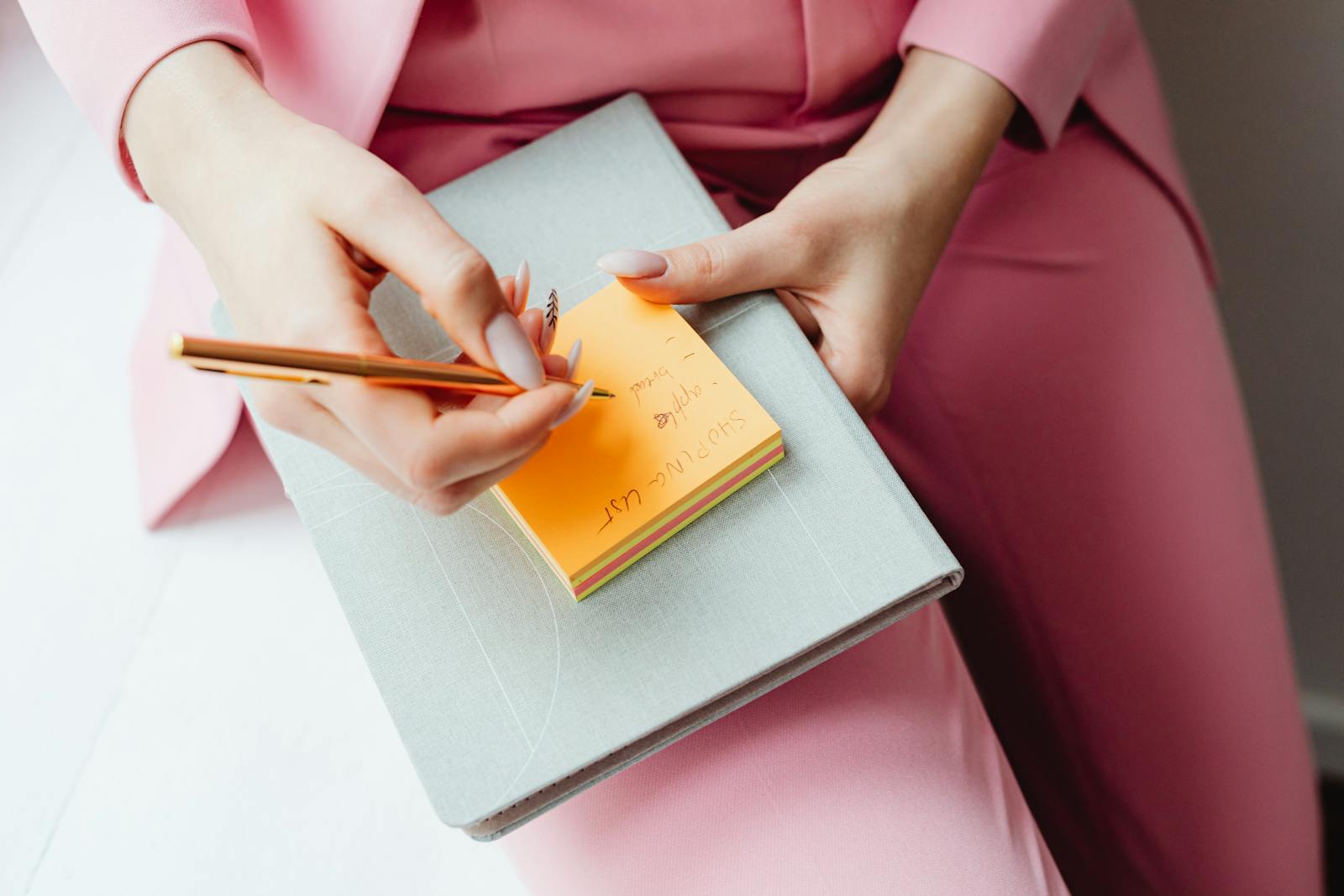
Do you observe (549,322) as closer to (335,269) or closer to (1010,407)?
(335,269)

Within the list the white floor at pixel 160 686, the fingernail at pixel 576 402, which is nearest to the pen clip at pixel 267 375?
the fingernail at pixel 576 402

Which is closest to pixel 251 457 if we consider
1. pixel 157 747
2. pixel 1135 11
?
pixel 157 747

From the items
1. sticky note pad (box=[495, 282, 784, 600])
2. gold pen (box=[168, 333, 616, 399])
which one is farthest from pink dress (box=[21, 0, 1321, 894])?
gold pen (box=[168, 333, 616, 399])

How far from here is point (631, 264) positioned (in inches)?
20.5

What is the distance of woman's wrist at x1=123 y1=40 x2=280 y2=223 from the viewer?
0.55 metres

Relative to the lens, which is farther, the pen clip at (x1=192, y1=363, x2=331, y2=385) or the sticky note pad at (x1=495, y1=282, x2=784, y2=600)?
the sticky note pad at (x1=495, y1=282, x2=784, y2=600)

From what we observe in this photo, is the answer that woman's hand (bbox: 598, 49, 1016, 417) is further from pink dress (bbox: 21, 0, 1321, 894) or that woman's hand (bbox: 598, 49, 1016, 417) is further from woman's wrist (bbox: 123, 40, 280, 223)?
woman's wrist (bbox: 123, 40, 280, 223)

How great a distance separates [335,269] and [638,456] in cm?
18

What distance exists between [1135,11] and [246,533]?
989 mm

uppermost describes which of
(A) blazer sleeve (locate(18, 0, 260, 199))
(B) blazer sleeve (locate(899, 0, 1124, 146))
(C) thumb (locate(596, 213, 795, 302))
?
(A) blazer sleeve (locate(18, 0, 260, 199))

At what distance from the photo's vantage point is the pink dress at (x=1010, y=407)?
584mm

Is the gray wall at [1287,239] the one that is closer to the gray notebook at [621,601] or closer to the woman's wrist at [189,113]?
the gray notebook at [621,601]

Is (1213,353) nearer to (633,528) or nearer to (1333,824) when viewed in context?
(633,528)

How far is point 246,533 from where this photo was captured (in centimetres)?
80
